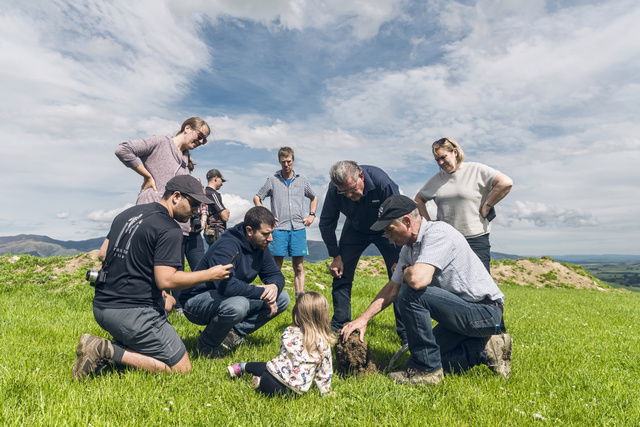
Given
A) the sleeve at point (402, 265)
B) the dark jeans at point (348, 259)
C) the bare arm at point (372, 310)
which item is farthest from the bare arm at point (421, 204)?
the bare arm at point (372, 310)

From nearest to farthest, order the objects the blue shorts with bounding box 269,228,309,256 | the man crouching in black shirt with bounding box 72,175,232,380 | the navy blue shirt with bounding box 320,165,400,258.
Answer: the man crouching in black shirt with bounding box 72,175,232,380, the navy blue shirt with bounding box 320,165,400,258, the blue shorts with bounding box 269,228,309,256

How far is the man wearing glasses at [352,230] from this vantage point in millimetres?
5656

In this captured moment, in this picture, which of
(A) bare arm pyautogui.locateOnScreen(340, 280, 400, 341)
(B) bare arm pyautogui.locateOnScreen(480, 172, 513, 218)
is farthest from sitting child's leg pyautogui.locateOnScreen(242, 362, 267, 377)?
(B) bare arm pyautogui.locateOnScreen(480, 172, 513, 218)

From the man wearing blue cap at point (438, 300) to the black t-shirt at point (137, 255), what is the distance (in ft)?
7.27

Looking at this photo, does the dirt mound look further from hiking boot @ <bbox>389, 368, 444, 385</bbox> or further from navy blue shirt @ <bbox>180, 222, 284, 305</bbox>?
hiking boot @ <bbox>389, 368, 444, 385</bbox>

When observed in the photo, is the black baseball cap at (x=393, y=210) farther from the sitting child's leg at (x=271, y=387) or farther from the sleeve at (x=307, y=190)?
the sleeve at (x=307, y=190)

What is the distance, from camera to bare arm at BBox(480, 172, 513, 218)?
517 centimetres

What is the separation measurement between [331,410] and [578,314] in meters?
9.92

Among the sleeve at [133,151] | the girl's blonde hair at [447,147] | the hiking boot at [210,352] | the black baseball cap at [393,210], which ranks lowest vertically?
the hiking boot at [210,352]

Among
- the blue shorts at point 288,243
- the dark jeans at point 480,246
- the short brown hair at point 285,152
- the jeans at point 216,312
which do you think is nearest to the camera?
the jeans at point 216,312

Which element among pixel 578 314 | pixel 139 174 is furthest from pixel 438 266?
pixel 578 314

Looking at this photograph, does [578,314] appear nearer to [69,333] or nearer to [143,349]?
[143,349]

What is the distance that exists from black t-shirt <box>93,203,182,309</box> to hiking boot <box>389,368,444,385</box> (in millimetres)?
2777

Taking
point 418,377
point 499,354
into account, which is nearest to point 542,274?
point 499,354
